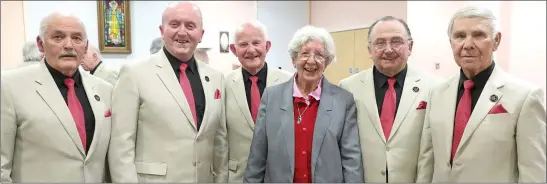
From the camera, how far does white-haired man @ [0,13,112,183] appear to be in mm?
1860

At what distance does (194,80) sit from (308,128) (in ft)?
2.19

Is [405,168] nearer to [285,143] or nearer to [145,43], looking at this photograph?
[285,143]

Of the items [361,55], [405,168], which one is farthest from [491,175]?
[361,55]

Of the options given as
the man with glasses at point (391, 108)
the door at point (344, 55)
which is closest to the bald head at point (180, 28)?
the man with glasses at point (391, 108)

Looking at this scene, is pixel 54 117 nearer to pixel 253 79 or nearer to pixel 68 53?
pixel 68 53

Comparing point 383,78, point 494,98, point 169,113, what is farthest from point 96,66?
→ point 494,98

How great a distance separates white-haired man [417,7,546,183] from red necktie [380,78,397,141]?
216 millimetres

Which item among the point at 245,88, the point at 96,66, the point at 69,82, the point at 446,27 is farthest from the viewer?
the point at 446,27

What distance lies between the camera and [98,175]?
2086mm

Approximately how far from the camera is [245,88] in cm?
262

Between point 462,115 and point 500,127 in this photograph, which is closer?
point 500,127

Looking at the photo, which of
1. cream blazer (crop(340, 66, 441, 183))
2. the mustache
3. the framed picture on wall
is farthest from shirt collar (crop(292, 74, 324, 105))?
the framed picture on wall

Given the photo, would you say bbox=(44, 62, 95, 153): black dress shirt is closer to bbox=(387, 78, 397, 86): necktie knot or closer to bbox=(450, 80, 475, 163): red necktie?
bbox=(387, 78, 397, 86): necktie knot

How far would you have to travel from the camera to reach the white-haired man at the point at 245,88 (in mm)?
2512
